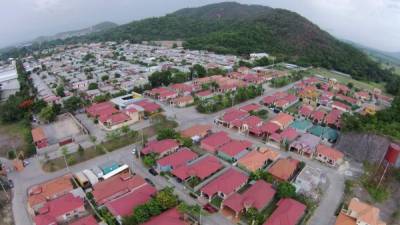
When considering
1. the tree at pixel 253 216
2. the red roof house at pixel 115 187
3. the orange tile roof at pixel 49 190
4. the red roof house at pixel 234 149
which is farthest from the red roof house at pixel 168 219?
the red roof house at pixel 234 149

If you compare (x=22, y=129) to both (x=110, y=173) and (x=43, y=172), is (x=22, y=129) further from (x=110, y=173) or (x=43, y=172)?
(x=110, y=173)

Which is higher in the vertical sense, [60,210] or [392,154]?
[392,154]

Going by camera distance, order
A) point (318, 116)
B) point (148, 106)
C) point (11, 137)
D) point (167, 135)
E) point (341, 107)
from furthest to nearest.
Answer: point (341, 107)
point (148, 106)
point (318, 116)
point (11, 137)
point (167, 135)

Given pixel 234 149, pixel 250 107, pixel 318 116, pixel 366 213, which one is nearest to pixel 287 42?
pixel 250 107

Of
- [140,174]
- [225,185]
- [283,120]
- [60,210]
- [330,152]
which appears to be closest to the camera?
[60,210]

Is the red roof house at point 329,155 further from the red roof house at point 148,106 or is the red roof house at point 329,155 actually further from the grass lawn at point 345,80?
the grass lawn at point 345,80

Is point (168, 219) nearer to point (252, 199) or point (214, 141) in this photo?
point (252, 199)

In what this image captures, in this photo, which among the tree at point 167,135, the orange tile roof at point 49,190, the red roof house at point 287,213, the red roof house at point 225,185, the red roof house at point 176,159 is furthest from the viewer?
Answer: the tree at point 167,135
